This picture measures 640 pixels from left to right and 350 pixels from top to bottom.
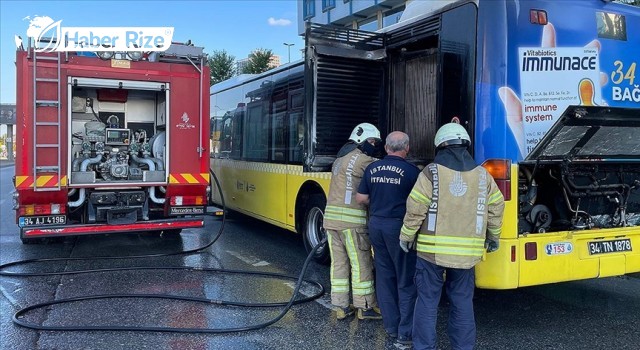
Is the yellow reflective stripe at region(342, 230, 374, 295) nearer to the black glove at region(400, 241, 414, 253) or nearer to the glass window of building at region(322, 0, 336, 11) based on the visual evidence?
the black glove at region(400, 241, 414, 253)

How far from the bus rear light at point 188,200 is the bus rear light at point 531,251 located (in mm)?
4781

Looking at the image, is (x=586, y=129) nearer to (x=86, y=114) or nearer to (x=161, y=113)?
(x=161, y=113)

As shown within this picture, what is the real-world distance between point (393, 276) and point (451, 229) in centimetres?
95

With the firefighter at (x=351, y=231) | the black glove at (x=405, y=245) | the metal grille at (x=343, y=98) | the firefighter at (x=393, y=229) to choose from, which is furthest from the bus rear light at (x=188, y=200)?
the black glove at (x=405, y=245)

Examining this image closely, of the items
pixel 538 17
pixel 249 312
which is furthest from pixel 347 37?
pixel 249 312

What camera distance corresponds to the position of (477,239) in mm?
3672

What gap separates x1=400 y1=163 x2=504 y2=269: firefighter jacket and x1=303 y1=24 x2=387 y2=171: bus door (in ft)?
7.78

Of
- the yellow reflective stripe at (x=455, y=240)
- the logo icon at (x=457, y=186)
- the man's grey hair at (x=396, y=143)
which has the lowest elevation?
the yellow reflective stripe at (x=455, y=240)

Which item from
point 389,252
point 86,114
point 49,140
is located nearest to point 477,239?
point 389,252

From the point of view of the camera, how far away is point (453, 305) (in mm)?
3816

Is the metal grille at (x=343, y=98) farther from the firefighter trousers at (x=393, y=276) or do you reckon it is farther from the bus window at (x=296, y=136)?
the firefighter trousers at (x=393, y=276)

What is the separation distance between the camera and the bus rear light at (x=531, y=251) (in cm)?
424

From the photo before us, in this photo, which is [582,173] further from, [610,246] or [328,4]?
[328,4]

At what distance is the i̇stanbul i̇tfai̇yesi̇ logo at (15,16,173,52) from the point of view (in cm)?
645
